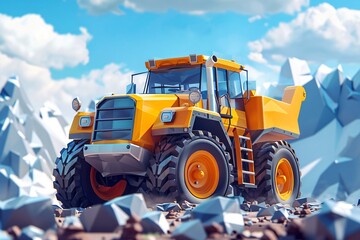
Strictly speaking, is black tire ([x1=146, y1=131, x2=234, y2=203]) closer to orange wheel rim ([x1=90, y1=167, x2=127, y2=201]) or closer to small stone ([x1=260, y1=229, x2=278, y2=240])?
orange wheel rim ([x1=90, y1=167, x2=127, y2=201])

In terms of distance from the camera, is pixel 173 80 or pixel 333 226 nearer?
pixel 333 226

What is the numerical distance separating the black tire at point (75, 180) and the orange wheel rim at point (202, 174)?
106cm

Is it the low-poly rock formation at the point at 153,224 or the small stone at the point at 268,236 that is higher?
the small stone at the point at 268,236

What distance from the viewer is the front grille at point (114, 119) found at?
8.52 meters

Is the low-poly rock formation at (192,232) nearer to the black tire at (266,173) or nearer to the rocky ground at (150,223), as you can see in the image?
the rocky ground at (150,223)

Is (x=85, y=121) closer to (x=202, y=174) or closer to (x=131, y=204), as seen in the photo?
(x=202, y=174)

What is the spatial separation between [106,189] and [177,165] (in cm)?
181

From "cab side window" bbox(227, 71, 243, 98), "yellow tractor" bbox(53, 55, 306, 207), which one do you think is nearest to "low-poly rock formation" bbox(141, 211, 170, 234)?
"yellow tractor" bbox(53, 55, 306, 207)

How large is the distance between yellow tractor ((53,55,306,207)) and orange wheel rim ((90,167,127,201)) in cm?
1

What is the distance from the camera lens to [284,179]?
11039mm

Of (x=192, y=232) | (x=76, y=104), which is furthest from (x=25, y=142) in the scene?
(x=192, y=232)

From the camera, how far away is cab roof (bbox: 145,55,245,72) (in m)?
9.41

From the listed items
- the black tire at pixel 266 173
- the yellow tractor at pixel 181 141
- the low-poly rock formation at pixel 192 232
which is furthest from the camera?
the black tire at pixel 266 173

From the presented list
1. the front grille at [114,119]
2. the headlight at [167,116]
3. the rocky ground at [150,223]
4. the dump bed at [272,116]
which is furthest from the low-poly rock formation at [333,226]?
the dump bed at [272,116]
